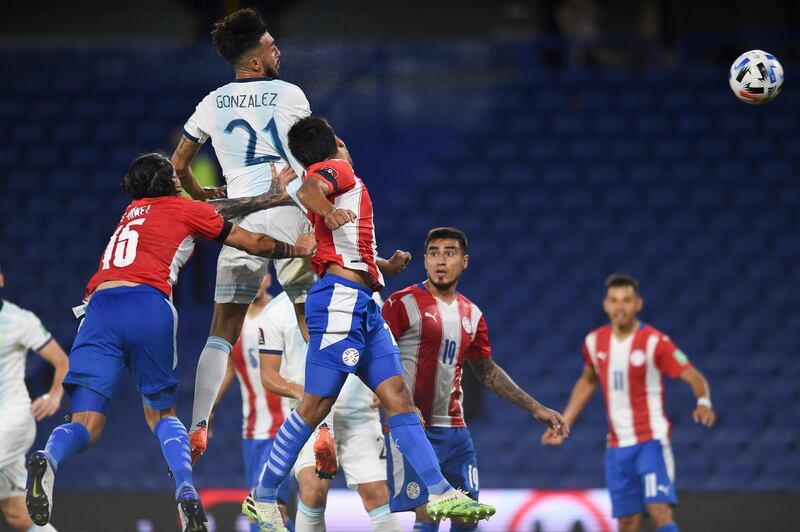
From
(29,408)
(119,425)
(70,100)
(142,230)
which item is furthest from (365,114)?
(142,230)

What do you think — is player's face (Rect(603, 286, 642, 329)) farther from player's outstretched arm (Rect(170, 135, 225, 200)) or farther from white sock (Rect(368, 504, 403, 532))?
player's outstretched arm (Rect(170, 135, 225, 200))

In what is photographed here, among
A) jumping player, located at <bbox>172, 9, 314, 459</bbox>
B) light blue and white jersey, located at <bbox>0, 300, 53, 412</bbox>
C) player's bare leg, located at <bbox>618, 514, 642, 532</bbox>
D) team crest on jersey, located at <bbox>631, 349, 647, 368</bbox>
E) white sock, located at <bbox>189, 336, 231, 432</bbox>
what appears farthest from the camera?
team crest on jersey, located at <bbox>631, 349, 647, 368</bbox>

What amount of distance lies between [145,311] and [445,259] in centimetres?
190

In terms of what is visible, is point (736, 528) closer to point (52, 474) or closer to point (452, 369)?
point (452, 369)

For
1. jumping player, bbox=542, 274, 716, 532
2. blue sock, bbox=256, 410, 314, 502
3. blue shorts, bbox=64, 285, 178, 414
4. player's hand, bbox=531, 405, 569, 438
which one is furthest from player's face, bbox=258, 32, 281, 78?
jumping player, bbox=542, 274, 716, 532

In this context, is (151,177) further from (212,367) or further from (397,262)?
(397,262)

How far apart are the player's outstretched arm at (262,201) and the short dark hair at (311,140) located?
31 cm

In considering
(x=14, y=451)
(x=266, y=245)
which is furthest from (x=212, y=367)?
(x=14, y=451)

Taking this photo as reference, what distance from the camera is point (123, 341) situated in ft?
17.9

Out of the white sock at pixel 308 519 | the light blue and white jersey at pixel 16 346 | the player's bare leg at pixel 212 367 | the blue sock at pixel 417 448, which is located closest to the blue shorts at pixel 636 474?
the white sock at pixel 308 519

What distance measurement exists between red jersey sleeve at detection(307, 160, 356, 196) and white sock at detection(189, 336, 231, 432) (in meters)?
1.21

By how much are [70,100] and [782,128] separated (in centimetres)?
892

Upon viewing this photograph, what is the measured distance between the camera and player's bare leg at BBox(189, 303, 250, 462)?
6.01 meters

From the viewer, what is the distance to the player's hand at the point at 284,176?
598 centimetres
